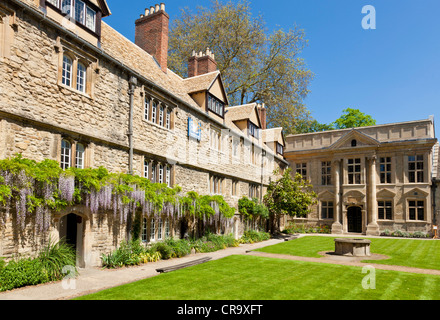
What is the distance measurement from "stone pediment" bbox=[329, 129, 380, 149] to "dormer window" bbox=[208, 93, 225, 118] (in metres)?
16.4

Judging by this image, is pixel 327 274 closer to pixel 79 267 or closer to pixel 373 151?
pixel 79 267

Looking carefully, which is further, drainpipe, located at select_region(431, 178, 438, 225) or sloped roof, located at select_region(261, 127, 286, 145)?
sloped roof, located at select_region(261, 127, 286, 145)

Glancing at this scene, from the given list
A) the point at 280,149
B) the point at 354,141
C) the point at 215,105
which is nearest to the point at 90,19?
the point at 215,105

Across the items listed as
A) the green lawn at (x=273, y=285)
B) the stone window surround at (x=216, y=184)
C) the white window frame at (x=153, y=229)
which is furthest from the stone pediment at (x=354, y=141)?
the white window frame at (x=153, y=229)

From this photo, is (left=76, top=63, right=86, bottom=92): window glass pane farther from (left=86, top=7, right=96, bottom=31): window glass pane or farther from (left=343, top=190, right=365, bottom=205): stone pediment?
(left=343, top=190, right=365, bottom=205): stone pediment

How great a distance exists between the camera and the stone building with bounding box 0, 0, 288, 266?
997 cm

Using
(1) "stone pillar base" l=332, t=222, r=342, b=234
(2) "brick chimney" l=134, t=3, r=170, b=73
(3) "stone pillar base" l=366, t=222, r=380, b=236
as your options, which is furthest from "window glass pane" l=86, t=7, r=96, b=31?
(3) "stone pillar base" l=366, t=222, r=380, b=236

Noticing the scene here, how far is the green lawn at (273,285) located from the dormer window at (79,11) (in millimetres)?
9688

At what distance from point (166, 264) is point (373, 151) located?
1028 inches

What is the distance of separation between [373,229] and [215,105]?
2016 centimetres

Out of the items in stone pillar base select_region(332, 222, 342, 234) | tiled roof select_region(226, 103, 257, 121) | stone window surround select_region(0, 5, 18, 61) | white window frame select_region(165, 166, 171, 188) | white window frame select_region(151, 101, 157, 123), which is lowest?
stone pillar base select_region(332, 222, 342, 234)

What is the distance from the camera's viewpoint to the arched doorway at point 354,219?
33.3 m

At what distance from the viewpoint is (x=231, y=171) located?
23.5m

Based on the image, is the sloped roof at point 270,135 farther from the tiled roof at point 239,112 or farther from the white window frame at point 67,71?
the white window frame at point 67,71
